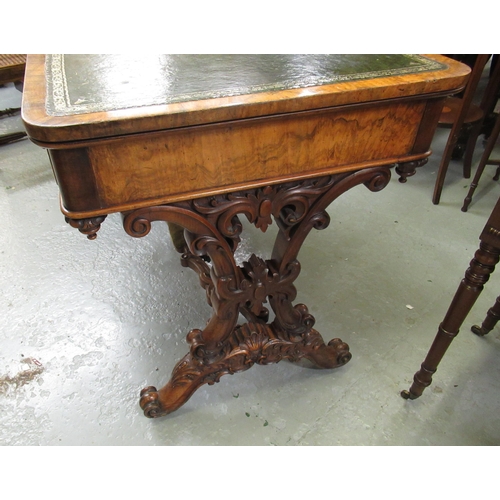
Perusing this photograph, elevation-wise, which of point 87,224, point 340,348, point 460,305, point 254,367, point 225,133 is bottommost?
point 254,367

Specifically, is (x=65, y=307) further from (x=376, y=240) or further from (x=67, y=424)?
(x=376, y=240)

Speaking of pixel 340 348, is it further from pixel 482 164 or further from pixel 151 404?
pixel 482 164

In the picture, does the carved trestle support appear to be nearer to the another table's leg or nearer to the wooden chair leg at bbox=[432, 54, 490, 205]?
the another table's leg

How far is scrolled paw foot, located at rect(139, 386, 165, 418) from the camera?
119 centimetres

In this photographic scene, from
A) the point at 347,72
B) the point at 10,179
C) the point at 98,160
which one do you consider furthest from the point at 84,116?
the point at 10,179

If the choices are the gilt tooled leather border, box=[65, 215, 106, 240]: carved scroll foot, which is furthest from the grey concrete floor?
the gilt tooled leather border

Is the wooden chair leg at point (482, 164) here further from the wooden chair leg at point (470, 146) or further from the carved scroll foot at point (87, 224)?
the carved scroll foot at point (87, 224)

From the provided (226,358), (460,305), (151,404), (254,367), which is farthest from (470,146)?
(151,404)

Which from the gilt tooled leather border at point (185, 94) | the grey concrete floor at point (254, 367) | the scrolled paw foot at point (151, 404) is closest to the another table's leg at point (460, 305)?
the grey concrete floor at point (254, 367)

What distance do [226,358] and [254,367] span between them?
8.1 inches

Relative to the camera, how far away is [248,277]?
3.65 ft

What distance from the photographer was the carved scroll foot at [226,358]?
1186 millimetres

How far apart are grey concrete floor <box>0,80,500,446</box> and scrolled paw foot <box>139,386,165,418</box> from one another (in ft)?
0.13

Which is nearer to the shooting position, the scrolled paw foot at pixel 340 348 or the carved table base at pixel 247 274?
the carved table base at pixel 247 274
